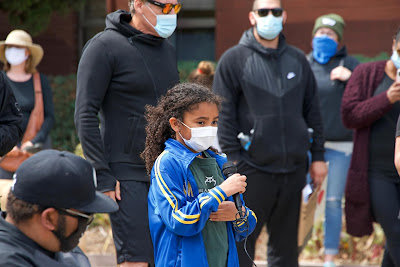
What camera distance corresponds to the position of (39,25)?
10070 mm

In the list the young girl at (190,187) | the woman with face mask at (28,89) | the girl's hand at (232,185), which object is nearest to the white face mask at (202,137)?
the young girl at (190,187)

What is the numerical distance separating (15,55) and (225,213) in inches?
166

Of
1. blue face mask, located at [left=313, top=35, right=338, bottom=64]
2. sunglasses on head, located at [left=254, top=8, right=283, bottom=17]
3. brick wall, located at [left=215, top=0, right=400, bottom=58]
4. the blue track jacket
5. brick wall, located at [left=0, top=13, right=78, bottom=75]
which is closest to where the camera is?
the blue track jacket

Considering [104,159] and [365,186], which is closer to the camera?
[104,159]

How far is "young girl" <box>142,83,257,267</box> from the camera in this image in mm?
3469

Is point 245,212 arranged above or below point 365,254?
above

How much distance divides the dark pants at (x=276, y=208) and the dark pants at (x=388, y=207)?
1.76 ft

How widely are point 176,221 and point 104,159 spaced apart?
34.8 inches

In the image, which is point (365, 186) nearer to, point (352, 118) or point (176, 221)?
point (352, 118)

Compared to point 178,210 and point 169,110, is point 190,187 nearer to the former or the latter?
point 178,210

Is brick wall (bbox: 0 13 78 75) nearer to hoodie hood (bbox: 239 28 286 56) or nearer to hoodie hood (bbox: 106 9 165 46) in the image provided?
hoodie hood (bbox: 239 28 286 56)

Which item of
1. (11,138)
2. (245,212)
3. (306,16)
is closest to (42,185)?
(245,212)

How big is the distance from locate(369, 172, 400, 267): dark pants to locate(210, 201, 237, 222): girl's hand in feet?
6.01

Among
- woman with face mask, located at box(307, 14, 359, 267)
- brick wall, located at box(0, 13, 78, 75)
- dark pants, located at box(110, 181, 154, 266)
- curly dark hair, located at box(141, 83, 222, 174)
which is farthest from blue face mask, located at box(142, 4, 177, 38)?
brick wall, located at box(0, 13, 78, 75)
